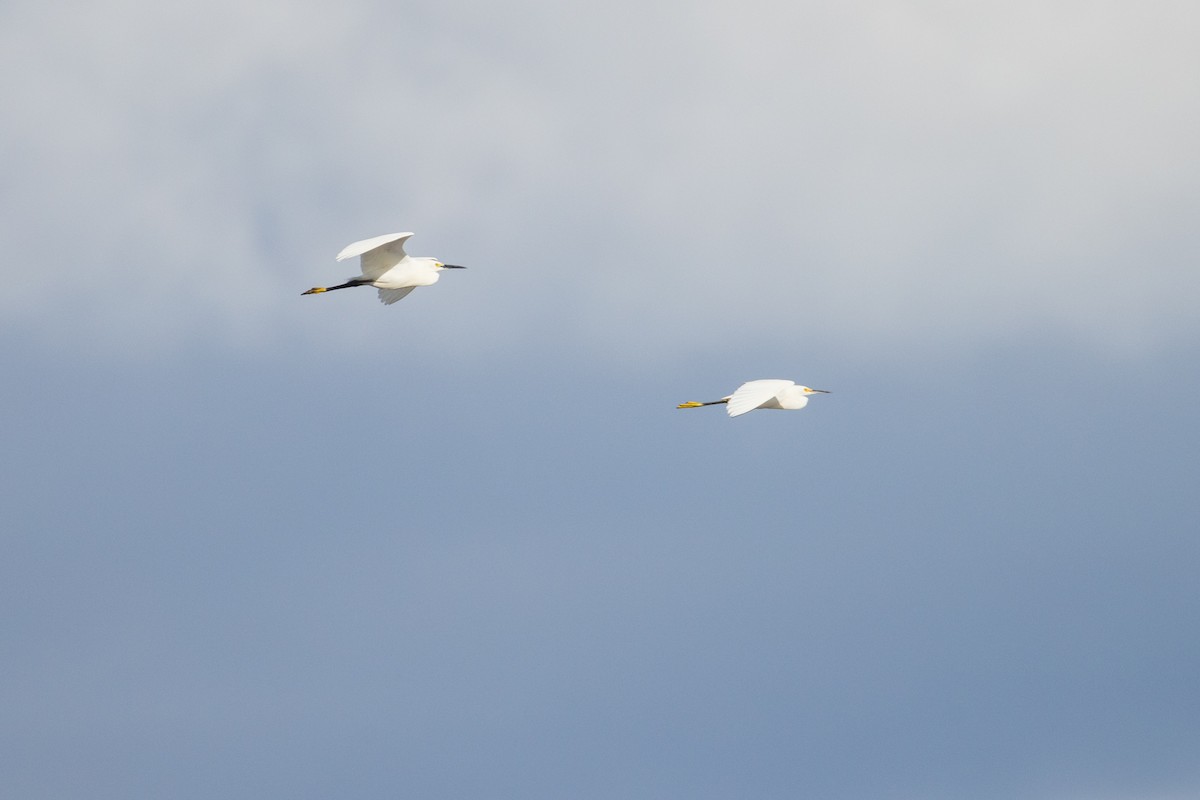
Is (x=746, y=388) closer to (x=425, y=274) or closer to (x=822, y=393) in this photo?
(x=822, y=393)

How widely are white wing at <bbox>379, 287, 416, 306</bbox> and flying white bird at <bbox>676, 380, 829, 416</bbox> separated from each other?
24.5 feet

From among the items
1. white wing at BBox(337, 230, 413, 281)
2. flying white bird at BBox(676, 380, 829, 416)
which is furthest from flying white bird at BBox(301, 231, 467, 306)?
flying white bird at BBox(676, 380, 829, 416)

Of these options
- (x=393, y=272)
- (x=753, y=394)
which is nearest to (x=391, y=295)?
(x=393, y=272)

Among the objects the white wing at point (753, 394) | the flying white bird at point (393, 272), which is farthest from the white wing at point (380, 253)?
the white wing at point (753, 394)

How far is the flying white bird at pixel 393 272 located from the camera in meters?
46.0

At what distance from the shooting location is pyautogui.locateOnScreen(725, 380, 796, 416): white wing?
1730 inches

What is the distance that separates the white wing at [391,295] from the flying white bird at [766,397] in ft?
24.5

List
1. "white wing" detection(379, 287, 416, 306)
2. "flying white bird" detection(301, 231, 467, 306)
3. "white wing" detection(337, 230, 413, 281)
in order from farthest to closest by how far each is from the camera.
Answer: "white wing" detection(379, 287, 416, 306)
"flying white bird" detection(301, 231, 467, 306)
"white wing" detection(337, 230, 413, 281)

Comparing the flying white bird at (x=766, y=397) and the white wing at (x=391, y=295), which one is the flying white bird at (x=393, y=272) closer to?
the white wing at (x=391, y=295)

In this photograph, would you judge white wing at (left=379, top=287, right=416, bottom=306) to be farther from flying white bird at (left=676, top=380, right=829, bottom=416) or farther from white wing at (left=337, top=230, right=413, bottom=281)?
flying white bird at (left=676, top=380, right=829, bottom=416)

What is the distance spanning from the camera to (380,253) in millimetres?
45875

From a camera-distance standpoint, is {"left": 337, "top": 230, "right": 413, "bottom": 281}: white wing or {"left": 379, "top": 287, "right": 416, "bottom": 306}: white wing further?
{"left": 379, "top": 287, "right": 416, "bottom": 306}: white wing

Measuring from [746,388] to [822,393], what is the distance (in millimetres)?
3502

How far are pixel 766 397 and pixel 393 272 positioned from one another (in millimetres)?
9039
